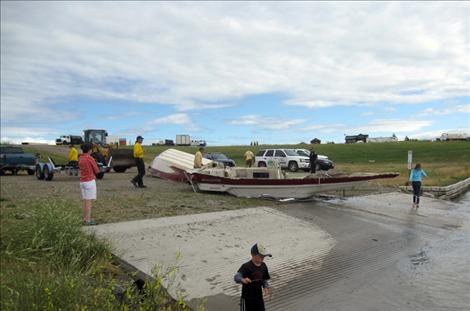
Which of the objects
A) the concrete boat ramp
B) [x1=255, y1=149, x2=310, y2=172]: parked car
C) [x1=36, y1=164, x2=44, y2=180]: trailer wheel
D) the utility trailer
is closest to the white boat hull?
the concrete boat ramp

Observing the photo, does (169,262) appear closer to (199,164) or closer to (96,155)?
(199,164)

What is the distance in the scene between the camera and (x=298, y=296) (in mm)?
6723

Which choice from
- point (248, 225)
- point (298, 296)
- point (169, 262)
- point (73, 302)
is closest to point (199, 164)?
point (248, 225)

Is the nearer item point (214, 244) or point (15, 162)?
point (214, 244)

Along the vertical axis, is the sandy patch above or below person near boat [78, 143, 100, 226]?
below

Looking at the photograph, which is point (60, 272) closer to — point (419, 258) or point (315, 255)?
point (315, 255)

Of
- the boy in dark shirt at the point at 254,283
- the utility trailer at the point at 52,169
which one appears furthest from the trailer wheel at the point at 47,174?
the boy in dark shirt at the point at 254,283

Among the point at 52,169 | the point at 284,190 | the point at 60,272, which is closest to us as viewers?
the point at 60,272

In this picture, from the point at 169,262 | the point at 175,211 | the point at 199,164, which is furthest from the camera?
the point at 199,164

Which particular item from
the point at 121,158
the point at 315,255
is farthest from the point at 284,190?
the point at 121,158

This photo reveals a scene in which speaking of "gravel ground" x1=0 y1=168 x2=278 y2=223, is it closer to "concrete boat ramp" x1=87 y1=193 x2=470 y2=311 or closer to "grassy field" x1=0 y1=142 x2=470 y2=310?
"grassy field" x1=0 y1=142 x2=470 y2=310

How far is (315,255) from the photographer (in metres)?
8.85

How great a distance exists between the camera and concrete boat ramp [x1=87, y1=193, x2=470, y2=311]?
21.9 feet

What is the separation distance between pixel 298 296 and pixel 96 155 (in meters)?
15.5
